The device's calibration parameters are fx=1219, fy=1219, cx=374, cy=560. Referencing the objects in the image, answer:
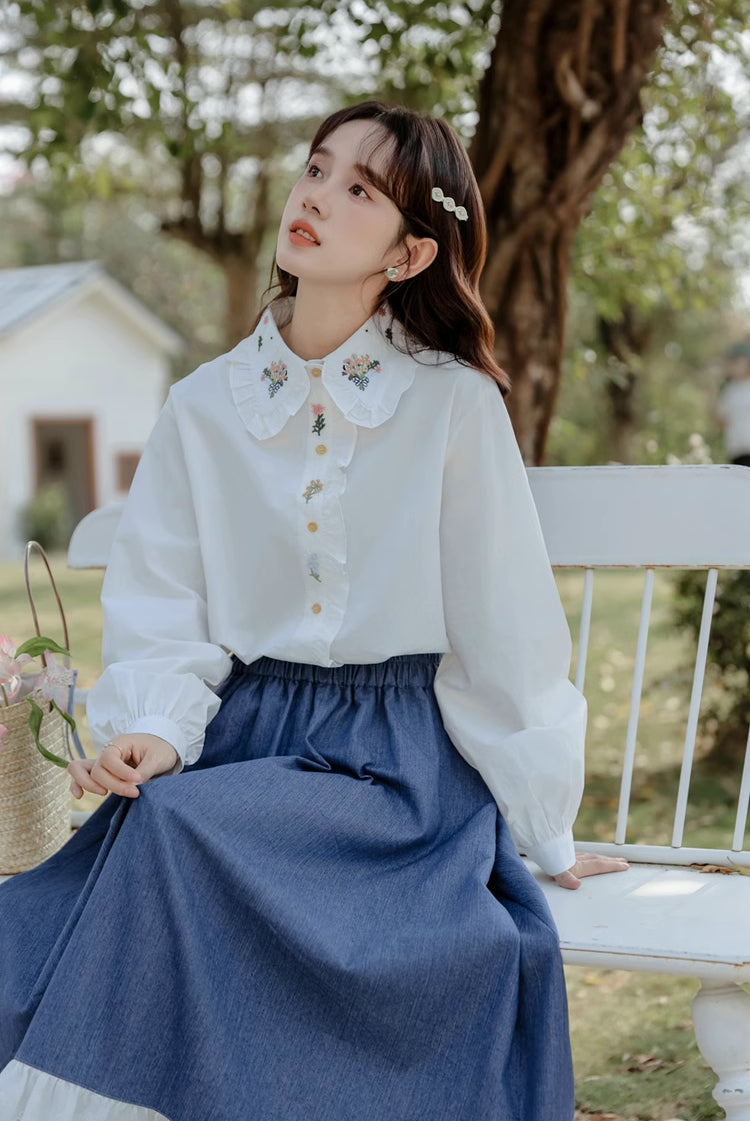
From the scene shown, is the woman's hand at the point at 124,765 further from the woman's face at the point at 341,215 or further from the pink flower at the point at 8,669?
the woman's face at the point at 341,215

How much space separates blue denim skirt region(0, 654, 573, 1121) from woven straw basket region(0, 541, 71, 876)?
36 cm

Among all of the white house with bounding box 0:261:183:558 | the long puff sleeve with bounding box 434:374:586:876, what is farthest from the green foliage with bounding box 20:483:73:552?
the long puff sleeve with bounding box 434:374:586:876

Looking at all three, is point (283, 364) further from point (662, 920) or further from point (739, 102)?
point (739, 102)

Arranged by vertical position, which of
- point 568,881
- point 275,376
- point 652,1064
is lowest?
point 652,1064

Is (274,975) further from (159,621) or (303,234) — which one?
(303,234)

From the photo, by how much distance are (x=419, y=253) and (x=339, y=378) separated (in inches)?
9.7

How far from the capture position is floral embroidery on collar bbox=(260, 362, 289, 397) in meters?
2.03

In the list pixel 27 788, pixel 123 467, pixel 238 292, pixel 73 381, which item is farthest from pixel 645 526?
pixel 123 467

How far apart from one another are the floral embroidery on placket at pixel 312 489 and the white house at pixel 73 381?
Answer: 16689 millimetres

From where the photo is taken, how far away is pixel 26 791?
2.12m

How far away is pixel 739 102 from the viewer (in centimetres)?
506

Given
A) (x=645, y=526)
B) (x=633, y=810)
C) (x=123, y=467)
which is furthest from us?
(x=123, y=467)

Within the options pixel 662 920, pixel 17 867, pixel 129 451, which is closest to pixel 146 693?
pixel 17 867

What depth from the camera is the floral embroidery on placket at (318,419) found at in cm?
200
